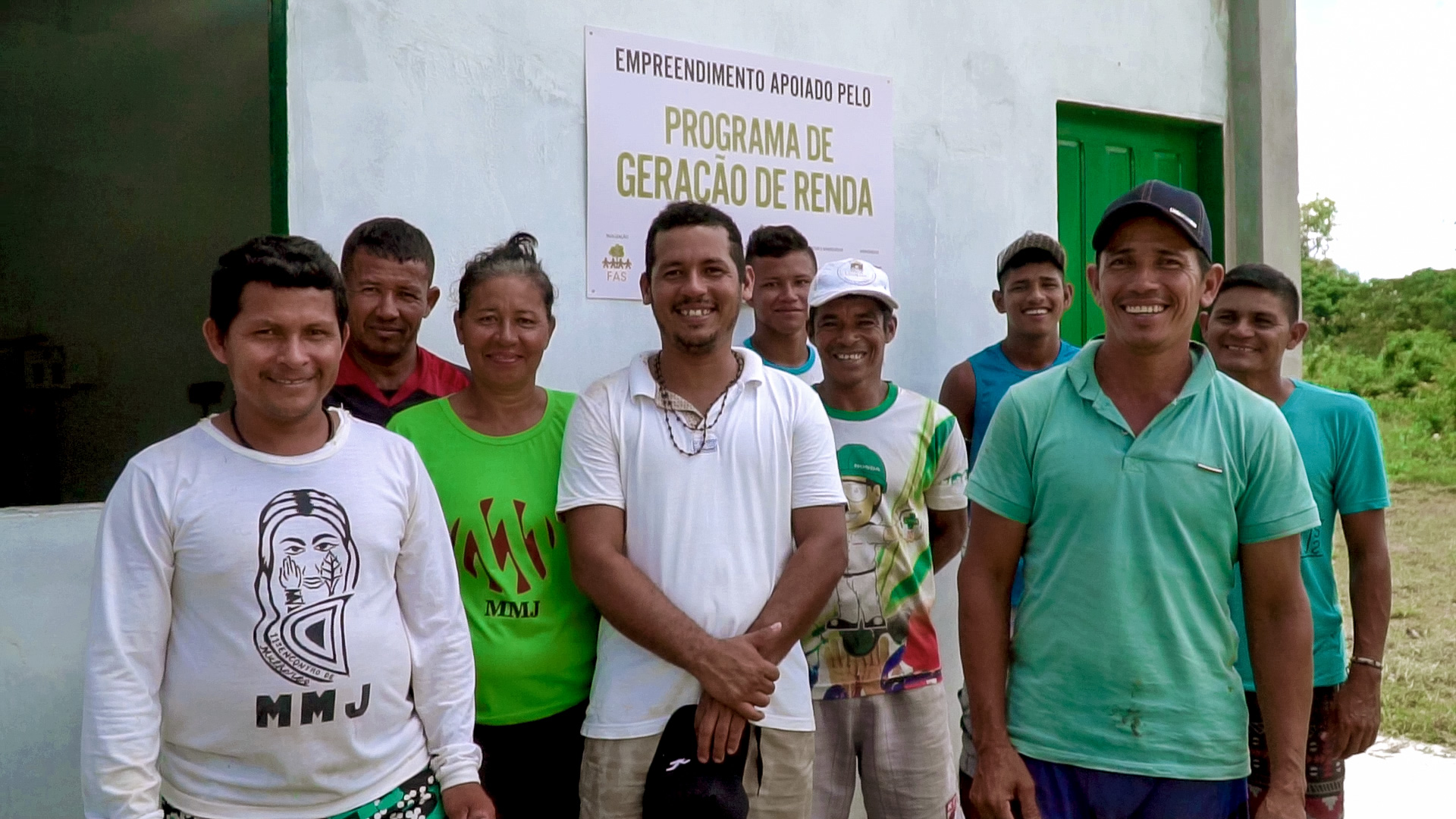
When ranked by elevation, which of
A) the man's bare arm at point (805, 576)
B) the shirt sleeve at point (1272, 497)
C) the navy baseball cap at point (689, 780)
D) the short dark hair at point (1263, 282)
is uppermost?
→ the short dark hair at point (1263, 282)

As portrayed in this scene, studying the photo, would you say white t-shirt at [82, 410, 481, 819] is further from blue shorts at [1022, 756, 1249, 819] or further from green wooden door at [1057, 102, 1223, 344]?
green wooden door at [1057, 102, 1223, 344]

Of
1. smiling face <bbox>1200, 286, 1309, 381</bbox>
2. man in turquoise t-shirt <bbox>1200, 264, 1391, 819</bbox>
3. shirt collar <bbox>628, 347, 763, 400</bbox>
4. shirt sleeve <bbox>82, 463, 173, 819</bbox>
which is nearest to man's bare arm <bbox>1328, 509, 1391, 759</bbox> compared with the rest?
man in turquoise t-shirt <bbox>1200, 264, 1391, 819</bbox>

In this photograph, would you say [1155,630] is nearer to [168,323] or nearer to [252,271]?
[252,271]

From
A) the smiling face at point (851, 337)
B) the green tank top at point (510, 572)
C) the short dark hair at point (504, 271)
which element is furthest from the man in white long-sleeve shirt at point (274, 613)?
the smiling face at point (851, 337)

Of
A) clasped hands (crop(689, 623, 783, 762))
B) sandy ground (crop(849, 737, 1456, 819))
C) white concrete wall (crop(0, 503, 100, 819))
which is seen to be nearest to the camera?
clasped hands (crop(689, 623, 783, 762))

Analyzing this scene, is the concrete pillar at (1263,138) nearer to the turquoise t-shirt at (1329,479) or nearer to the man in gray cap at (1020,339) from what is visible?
the man in gray cap at (1020,339)

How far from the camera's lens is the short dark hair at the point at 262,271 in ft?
7.11

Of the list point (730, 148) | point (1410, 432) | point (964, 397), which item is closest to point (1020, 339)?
point (964, 397)

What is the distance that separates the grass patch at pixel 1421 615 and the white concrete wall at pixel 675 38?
3.75 meters

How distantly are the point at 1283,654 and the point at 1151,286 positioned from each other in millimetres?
730

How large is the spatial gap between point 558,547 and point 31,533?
135 centimetres

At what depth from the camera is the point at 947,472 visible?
3365mm

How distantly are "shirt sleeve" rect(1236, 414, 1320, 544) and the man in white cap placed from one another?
1097 mm

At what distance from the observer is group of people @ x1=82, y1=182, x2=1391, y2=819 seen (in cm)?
206
